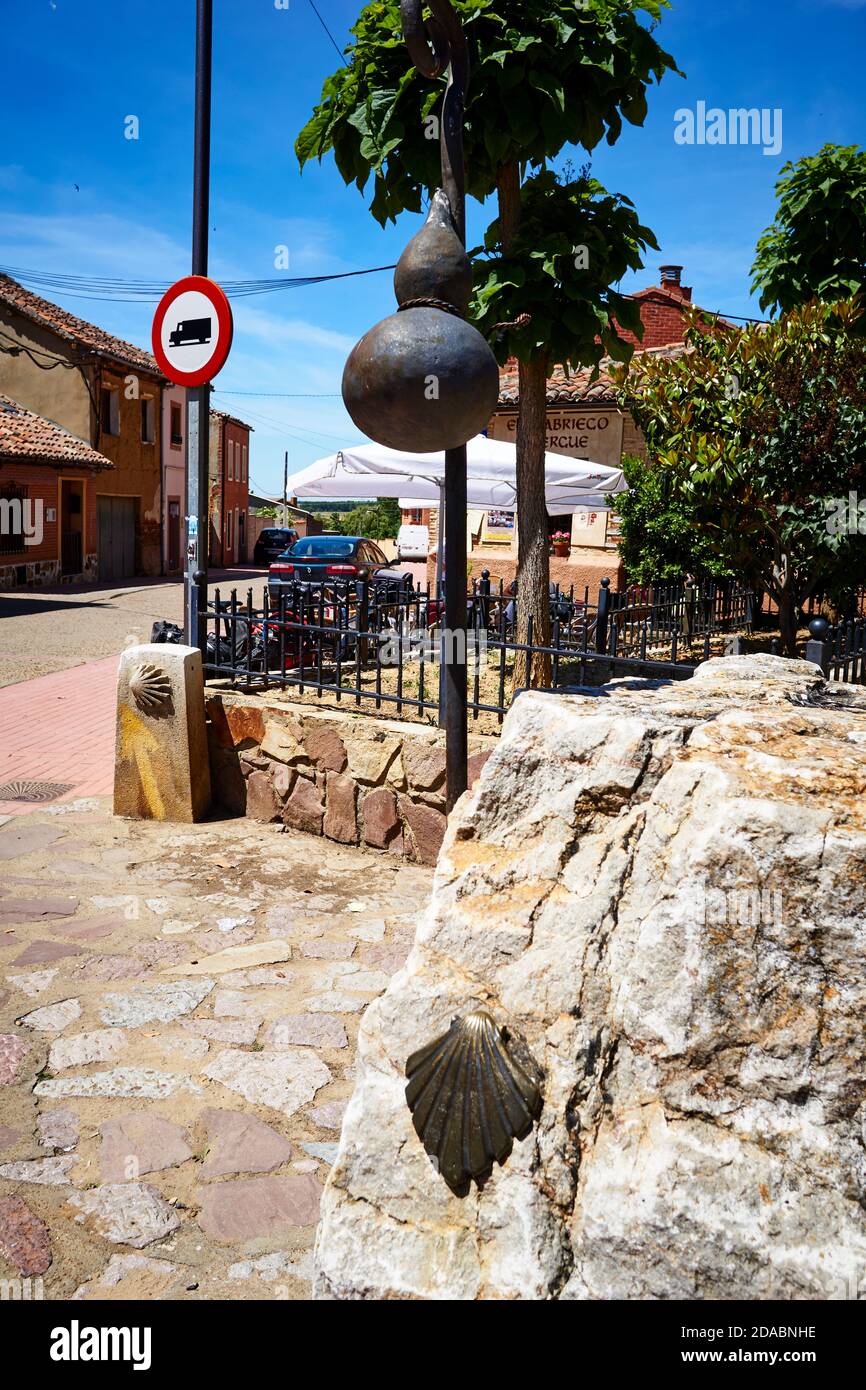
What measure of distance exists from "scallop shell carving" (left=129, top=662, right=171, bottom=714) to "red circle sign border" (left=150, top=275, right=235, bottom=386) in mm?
1662

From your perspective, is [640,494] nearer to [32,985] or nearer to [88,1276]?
[32,985]

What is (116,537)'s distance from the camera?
28.4 meters

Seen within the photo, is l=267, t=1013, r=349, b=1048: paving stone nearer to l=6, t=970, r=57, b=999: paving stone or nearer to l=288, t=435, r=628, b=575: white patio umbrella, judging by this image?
l=6, t=970, r=57, b=999: paving stone

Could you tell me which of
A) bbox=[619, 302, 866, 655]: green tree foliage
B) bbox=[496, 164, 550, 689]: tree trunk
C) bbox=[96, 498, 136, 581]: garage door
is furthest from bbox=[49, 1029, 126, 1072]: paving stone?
bbox=[96, 498, 136, 581]: garage door

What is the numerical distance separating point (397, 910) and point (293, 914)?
483 millimetres

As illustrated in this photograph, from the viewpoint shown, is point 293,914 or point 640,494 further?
point 640,494

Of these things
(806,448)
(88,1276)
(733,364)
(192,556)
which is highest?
(733,364)

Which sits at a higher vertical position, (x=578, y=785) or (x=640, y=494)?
(x=640, y=494)

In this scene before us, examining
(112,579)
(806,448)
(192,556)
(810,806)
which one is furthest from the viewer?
(112,579)

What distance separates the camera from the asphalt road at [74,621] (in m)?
12.2

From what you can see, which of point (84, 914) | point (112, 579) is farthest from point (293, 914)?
point (112, 579)

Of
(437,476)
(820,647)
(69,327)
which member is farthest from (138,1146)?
(69,327)

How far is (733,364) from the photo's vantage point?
794cm

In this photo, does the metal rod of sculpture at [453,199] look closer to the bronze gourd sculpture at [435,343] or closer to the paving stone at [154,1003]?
the bronze gourd sculpture at [435,343]
